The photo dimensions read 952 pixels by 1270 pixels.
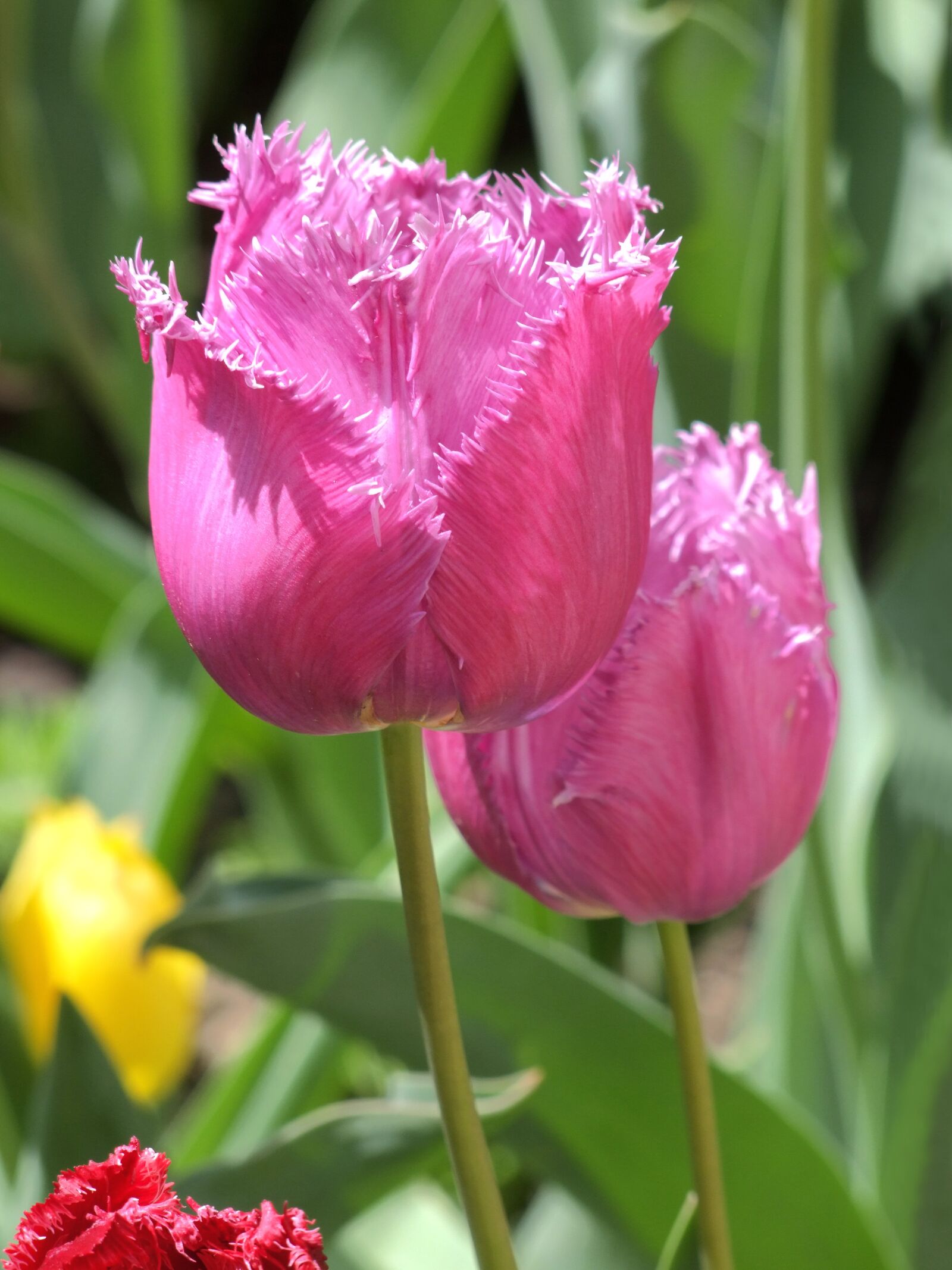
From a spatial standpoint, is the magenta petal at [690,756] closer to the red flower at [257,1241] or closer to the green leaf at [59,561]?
the red flower at [257,1241]

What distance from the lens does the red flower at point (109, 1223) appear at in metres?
0.16

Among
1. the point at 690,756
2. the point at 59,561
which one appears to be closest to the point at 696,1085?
the point at 690,756

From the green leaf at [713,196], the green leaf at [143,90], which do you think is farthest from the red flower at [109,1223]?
the green leaf at [143,90]

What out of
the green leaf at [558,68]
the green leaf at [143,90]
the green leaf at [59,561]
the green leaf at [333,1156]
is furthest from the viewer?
the green leaf at [143,90]

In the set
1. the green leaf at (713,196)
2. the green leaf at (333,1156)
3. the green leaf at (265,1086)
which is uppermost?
the green leaf at (713,196)

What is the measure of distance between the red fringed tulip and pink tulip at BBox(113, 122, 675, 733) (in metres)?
0.06

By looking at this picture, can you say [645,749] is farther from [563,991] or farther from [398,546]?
[563,991]

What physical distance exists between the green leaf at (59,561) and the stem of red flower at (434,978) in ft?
1.93

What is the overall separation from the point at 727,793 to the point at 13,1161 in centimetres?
40

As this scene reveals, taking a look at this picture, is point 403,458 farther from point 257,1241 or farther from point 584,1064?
point 584,1064

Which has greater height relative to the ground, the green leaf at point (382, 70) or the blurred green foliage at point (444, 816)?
the green leaf at point (382, 70)

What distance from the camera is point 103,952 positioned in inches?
19.0

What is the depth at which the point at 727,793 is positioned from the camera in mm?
213

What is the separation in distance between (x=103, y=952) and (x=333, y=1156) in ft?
0.58
